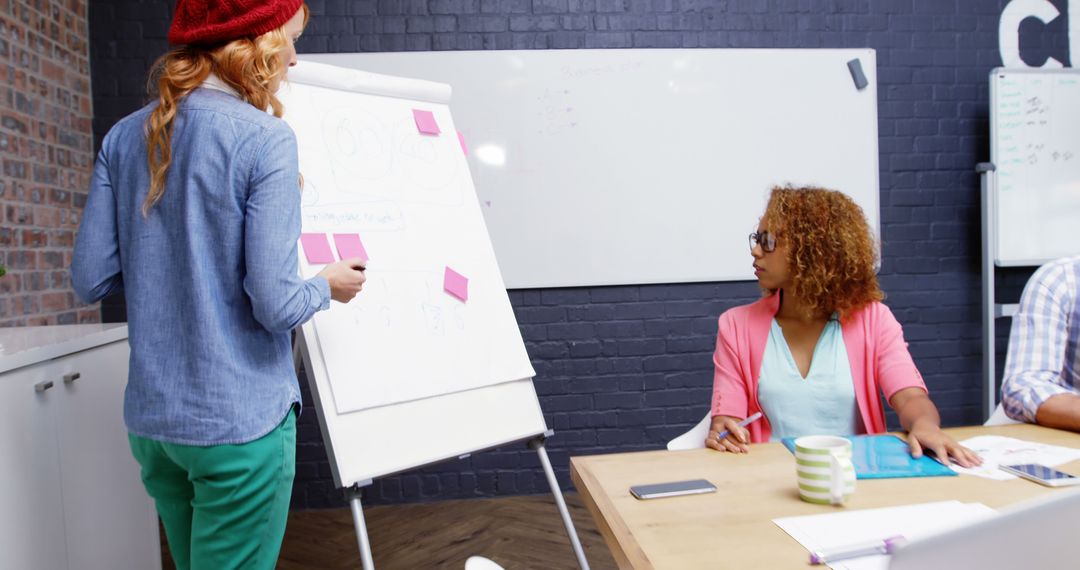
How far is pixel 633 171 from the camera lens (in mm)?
3082

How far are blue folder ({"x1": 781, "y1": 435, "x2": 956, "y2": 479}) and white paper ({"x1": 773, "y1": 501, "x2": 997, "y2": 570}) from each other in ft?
0.45

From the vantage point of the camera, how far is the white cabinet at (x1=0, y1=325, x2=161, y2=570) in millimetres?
1403

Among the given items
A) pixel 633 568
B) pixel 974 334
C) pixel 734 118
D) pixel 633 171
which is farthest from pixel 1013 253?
pixel 633 568

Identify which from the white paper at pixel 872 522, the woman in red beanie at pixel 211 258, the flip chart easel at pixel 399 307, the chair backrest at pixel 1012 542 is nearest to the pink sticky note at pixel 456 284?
the flip chart easel at pixel 399 307

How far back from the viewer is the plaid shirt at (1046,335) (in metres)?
1.48

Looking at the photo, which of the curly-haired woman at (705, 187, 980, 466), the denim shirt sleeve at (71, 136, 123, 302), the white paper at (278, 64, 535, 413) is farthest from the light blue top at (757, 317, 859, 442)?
the denim shirt sleeve at (71, 136, 123, 302)

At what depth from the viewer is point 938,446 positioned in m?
1.22

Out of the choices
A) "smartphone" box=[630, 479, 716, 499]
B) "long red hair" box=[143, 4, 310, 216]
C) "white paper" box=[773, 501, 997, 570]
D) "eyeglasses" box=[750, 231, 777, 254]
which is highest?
"long red hair" box=[143, 4, 310, 216]

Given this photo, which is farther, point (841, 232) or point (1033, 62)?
point (1033, 62)

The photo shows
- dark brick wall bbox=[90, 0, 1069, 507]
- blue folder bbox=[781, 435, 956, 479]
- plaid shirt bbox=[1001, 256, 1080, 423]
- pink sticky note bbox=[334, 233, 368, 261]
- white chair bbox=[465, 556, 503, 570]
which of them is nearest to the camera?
white chair bbox=[465, 556, 503, 570]

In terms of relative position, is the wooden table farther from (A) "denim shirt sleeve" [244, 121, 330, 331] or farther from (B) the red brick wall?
(B) the red brick wall

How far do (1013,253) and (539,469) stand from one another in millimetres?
2257

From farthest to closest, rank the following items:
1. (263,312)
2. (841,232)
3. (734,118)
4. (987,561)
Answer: (734,118) < (841,232) < (263,312) < (987,561)

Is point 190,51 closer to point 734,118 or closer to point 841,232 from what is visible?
point 841,232
